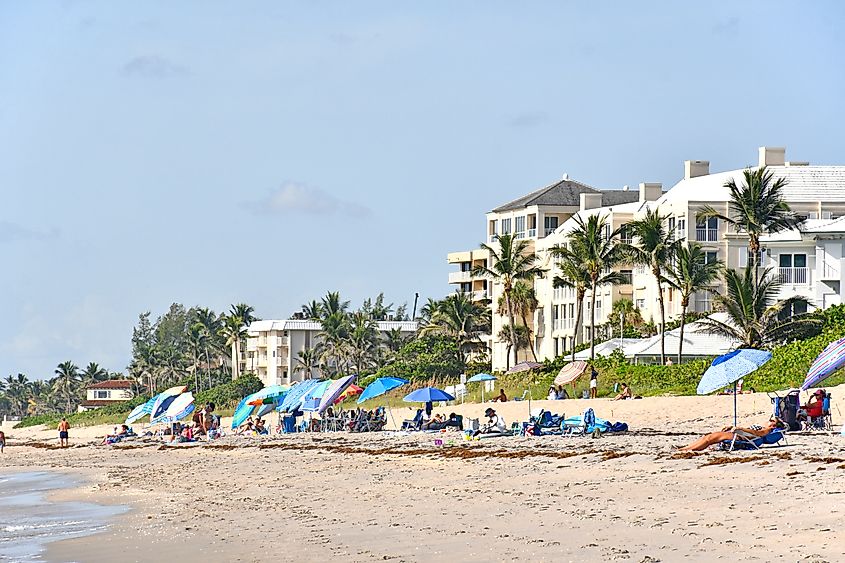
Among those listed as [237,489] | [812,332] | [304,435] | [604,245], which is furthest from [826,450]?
[604,245]

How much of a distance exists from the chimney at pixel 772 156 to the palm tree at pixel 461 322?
20.2 m

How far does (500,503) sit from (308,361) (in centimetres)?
9372

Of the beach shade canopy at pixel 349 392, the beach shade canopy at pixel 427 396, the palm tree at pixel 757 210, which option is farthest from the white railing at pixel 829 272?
the beach shade canopy at pixel 427 396

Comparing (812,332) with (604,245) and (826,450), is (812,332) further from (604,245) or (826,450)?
(826,450)

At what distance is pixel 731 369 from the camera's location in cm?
2694

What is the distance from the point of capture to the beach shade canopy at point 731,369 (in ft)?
87.6

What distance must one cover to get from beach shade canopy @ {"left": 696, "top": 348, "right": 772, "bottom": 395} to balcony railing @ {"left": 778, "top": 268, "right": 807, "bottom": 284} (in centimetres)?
3353

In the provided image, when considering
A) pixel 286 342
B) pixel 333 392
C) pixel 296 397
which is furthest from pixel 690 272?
pixel 286 342

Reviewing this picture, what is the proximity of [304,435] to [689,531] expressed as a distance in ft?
103

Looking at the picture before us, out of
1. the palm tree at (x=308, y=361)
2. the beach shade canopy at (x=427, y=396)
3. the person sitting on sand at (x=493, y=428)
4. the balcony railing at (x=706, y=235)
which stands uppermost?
the balcony railing at (x=706, y=235)

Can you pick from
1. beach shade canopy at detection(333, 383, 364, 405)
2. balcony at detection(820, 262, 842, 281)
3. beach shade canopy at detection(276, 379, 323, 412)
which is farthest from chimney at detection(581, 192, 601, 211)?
beach shade canopy at detection(276, 379, 323, 412)

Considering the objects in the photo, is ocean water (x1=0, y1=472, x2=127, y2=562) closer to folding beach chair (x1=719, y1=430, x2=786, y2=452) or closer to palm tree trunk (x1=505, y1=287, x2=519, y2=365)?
folding beach chair (x1=719, y1=430, x2=786, y2=452)

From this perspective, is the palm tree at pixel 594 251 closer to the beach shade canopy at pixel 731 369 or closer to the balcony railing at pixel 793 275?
the balcony railing at pixel 793 275

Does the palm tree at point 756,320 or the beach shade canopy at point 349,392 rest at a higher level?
the palm tree at point 756,320
